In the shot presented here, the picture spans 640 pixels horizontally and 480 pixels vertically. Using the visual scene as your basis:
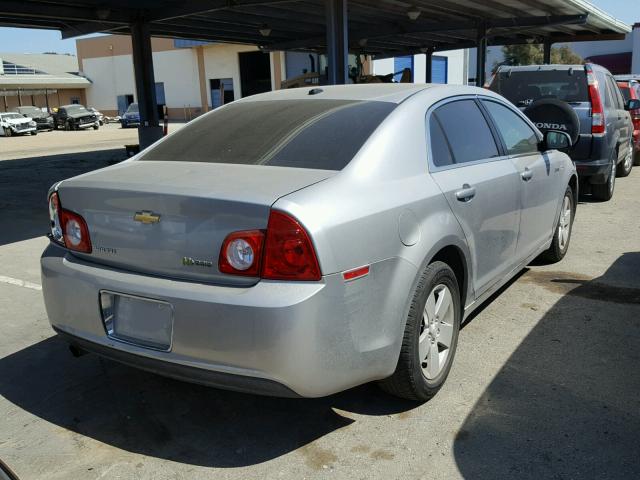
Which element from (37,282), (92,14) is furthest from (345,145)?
(92,14)

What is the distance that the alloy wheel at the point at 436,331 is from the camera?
330 centimetres

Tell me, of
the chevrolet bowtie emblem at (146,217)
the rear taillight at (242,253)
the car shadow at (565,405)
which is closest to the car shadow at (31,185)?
the chevrolet bowtie emblem at (146,217)

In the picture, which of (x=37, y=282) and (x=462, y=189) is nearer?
(x=462, y=189)

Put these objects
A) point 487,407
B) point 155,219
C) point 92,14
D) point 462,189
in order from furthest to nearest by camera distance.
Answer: point 92,14 → point 462,189 → point 487,407 → point 155,219

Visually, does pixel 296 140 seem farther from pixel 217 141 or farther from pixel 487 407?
pixel 487 407

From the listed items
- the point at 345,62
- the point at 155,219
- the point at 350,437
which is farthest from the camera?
the point at 345,62

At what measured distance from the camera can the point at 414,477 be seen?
2.76 metres

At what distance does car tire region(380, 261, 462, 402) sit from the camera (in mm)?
3104

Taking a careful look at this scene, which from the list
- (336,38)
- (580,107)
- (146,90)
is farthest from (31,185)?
(580,107)

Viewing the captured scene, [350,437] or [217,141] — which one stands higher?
[217,141]

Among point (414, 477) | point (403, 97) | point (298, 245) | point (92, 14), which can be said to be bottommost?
point (414, 477)

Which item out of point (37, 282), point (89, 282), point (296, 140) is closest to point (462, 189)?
point (296, 140)

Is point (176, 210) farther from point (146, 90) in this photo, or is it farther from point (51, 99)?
point (51, 99)

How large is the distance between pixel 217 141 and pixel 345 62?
27.7 feet
